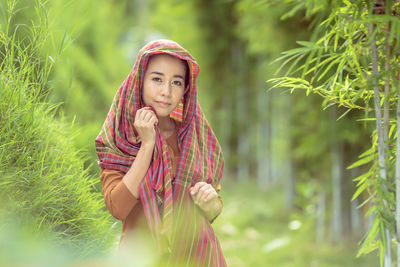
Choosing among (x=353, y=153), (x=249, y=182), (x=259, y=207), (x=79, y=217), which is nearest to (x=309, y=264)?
(x=353, y=153)

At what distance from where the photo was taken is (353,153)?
18.6 ft

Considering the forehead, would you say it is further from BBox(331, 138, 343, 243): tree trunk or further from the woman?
BBox(331, 138, 343, 243): tree trunk

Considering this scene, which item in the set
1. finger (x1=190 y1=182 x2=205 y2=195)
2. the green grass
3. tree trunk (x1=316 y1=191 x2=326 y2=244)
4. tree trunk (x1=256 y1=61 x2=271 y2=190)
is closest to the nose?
finger (x1=190 y1=182 x2=205 y2=195)

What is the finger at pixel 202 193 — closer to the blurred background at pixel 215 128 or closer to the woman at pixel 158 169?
the woman at pixel 158 169

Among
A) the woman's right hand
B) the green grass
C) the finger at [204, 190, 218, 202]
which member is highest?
the woman's right hand

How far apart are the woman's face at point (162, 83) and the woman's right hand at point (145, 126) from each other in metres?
0.09

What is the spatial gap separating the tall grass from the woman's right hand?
41 cm

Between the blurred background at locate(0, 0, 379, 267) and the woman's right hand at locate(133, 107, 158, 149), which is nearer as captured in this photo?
the woman's right hand at locate(133, 107, 158, 149)

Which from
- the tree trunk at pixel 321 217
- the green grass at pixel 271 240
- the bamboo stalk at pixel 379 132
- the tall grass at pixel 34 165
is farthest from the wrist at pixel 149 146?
the tree trunk at pixel 321 217

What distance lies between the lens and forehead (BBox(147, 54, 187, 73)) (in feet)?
6.12

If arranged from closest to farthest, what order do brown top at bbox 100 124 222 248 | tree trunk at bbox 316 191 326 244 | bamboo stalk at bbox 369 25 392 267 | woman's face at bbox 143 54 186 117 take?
bamboo stalk at bbox 369 25 392 267
brown top at bbox 100 124 222 248
woman's face at bbox 143 54 186 117
tree trunk at bbox 316 191 326 244

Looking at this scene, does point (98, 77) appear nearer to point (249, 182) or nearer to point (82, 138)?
A: point (82, 138)

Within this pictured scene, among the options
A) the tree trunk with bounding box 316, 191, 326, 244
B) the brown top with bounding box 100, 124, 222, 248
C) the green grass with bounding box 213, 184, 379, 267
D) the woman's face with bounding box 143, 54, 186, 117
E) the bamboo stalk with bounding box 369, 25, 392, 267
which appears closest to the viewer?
the bamboo stalk with bounding box 369, 25, 392, 267

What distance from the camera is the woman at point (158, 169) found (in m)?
1.77
